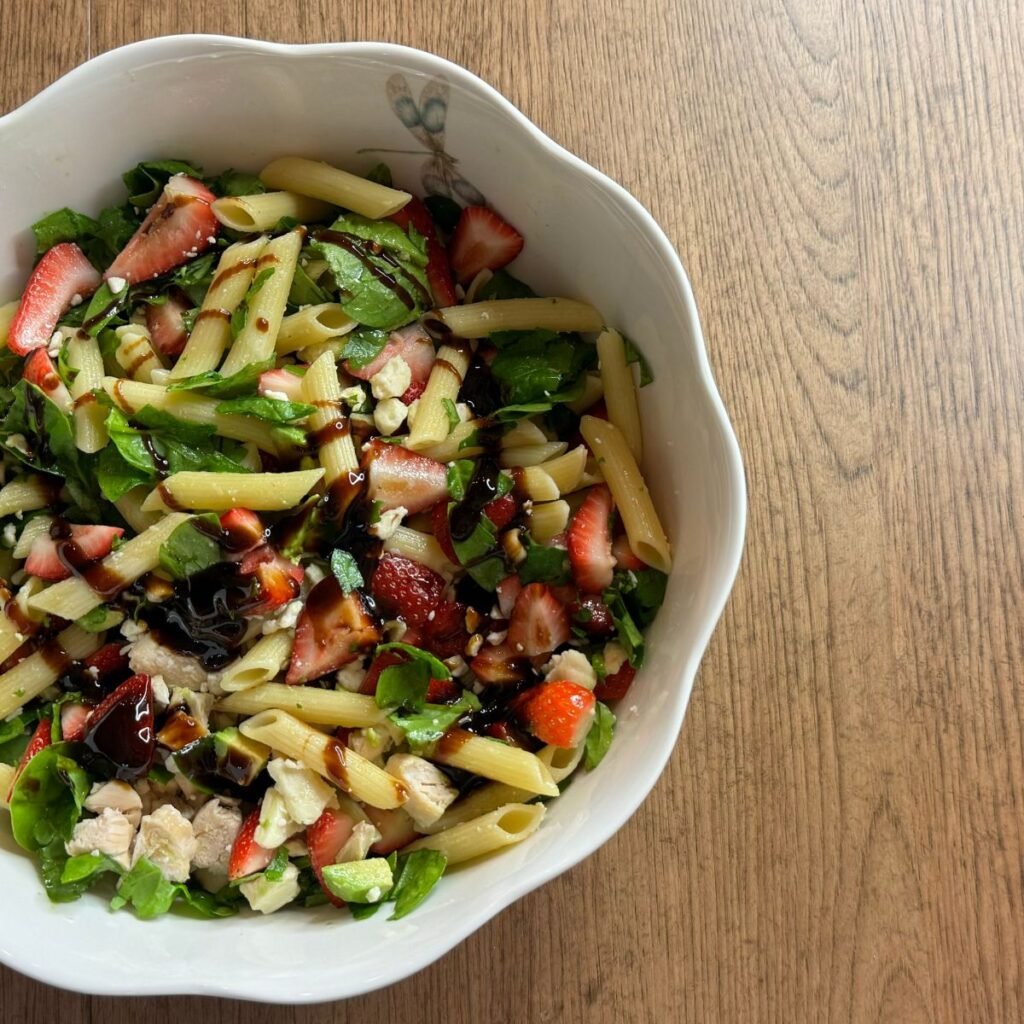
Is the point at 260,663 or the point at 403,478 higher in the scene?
the point at 403,478

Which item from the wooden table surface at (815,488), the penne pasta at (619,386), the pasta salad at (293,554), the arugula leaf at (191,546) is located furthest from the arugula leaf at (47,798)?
the penne pasta at (619,386)

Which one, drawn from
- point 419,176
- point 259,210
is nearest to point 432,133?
point 419,176

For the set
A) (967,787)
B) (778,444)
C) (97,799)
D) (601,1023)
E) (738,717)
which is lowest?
(601,1023)

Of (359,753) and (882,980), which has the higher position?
(359,753)

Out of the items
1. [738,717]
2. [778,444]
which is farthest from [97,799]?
[778,444]

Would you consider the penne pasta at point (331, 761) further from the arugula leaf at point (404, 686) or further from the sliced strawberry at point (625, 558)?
the sliced strawberry at point (625, 558)

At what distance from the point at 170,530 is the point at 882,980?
48.1 inches

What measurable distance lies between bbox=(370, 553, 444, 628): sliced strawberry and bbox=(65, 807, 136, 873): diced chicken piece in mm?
413

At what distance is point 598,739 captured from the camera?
1268mm

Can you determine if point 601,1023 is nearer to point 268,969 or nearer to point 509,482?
point 268,969

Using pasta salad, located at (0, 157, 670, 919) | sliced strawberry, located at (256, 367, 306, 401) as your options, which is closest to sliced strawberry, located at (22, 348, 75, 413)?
pasta salad, located at (0, 157, 670, 919)

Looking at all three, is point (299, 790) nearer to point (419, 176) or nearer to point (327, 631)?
point (327, 631)

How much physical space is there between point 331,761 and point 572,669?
320 mm

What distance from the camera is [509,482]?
128 cm
